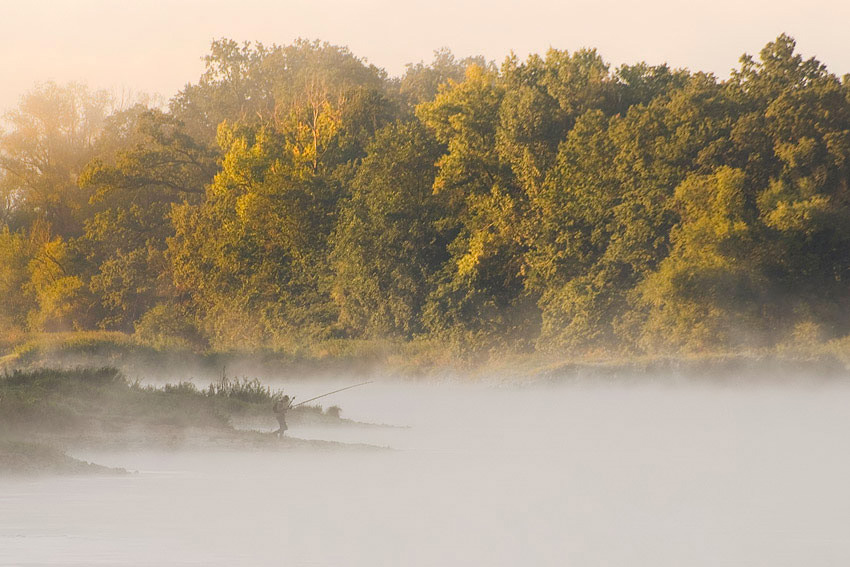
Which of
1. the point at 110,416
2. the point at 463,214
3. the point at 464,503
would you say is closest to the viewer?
the point at 464,503

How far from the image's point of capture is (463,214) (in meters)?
37.0

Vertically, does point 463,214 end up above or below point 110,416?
above

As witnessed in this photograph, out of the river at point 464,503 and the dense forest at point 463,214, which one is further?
the dense forest at point 463,214

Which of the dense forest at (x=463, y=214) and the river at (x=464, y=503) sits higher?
the dense forest at (x=463, y=214)

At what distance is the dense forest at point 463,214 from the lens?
30516 millimetres

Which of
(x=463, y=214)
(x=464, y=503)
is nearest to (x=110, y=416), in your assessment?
(x=464, y=503)

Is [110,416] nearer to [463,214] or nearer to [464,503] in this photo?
[464,503]

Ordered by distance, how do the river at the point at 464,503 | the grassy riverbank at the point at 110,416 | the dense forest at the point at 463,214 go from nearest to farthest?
the river at the point at 464,503
the grassy riverbank at the point at 110,416
the dense forest at the point at 463,214

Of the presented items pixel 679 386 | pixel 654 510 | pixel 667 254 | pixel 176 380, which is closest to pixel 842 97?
pixel 667 254


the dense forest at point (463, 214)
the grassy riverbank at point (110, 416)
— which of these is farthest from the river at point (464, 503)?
the dense forest at point (463, 214)

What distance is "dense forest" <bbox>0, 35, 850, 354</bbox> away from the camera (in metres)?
30.5

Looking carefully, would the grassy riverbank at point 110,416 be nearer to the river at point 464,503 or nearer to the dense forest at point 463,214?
the river at point 464,503

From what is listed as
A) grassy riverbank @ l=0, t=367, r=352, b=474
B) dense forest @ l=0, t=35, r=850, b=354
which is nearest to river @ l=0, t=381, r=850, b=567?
grassy riverbank @ l=0, t=367, r=352, b=474

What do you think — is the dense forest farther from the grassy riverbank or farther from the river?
the grassy riverbank
